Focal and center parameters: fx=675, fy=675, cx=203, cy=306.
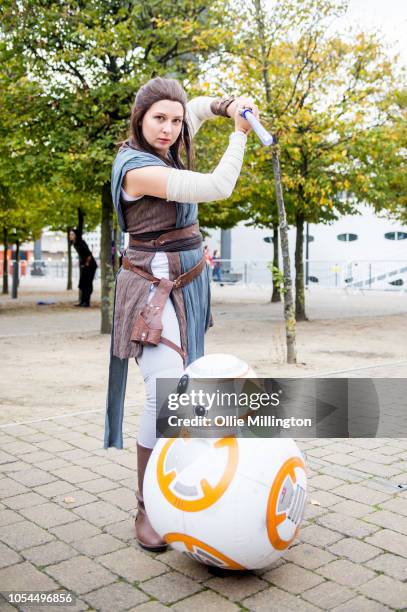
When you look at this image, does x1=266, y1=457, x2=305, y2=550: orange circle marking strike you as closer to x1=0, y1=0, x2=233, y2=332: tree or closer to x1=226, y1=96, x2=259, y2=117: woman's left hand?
x1=226, y1=96, x2=259, y2=117: woman's left hand

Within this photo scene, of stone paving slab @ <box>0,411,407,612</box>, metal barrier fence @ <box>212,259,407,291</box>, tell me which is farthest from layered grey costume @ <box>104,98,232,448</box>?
metal barrier fence @ <box>212,259,407,291</box>

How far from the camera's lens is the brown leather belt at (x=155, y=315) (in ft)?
10.2

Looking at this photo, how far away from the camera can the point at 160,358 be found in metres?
3.17

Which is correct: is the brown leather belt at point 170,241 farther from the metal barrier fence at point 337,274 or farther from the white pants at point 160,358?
the metal barrier fence at point 337,274

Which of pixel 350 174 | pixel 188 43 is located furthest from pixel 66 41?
pixel 350 174

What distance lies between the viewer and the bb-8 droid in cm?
261

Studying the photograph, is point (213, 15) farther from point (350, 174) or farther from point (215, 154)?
point (350, 174)

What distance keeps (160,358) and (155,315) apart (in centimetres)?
21

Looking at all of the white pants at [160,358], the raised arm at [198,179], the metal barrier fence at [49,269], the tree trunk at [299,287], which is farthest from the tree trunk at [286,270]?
the metal barrier fence at [49,269]

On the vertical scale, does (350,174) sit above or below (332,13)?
below

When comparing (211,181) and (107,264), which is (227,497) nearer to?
(211,181)

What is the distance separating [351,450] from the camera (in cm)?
498

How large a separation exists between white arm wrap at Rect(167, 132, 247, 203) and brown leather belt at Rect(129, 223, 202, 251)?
31 centimetres

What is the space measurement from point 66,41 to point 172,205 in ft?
31.3
